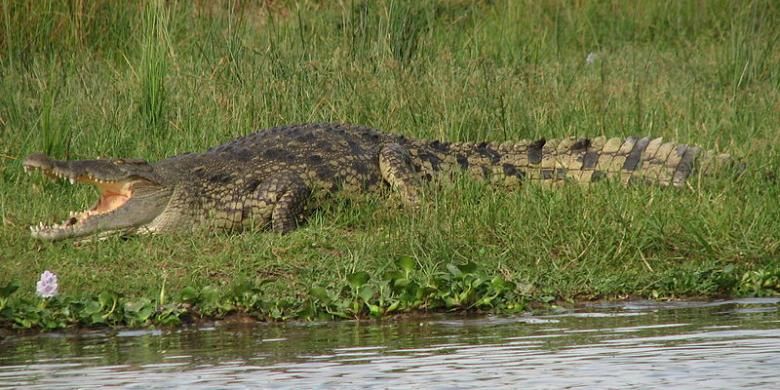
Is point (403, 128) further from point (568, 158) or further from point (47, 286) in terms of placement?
point (47, 286)

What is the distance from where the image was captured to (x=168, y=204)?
25.2 feet

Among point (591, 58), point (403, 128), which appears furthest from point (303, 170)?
point (591, 58)

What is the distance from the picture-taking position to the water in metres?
4.62

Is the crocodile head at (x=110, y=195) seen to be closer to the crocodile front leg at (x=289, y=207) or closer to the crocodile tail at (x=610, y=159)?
the crocodile front leg at (x=289, y=207)

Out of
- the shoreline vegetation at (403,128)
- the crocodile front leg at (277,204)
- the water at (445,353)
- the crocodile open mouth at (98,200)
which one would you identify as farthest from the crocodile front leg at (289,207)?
the water at (445,353)

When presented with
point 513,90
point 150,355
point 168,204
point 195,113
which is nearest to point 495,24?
point 513,90

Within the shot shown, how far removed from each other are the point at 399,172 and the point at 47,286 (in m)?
2.38

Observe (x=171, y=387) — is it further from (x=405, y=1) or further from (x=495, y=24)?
(x=495, y=24)

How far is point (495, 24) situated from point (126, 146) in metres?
3.84

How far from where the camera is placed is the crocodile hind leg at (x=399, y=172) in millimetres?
7793

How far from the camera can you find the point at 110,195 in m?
7.72

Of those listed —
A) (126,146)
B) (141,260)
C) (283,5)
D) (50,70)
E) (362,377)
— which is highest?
(283,5)

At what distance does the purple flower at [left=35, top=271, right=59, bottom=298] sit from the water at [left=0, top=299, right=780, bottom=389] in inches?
8.1

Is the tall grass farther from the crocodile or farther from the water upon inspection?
the water
